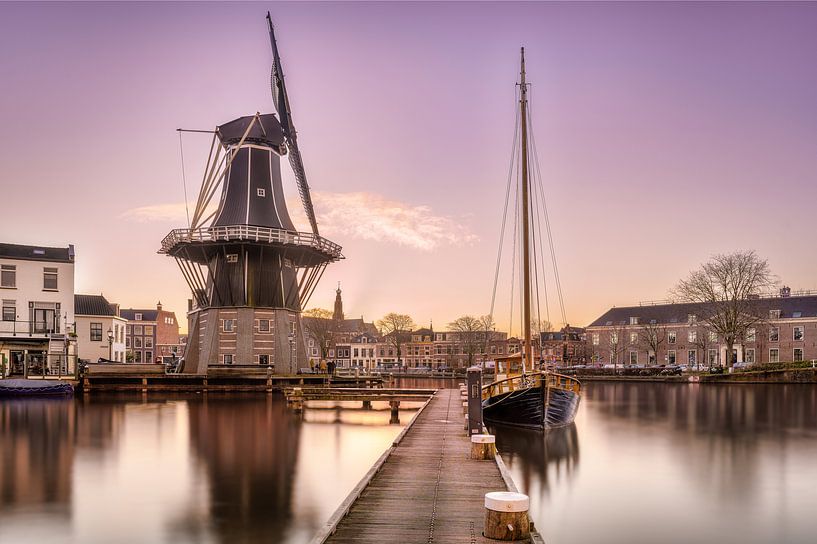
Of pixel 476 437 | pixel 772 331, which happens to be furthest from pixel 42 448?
pixel 772 331

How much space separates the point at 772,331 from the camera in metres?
77.2

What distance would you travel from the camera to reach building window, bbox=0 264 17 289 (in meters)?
48.5

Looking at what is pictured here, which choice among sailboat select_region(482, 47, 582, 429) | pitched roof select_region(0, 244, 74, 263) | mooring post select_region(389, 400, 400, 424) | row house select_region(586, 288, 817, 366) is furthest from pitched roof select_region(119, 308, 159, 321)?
sailboat select_region(482, 47, 582, 429)

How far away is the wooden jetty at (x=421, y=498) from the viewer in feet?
30.6

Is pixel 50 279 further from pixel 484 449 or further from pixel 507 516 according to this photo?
pixel 507 516

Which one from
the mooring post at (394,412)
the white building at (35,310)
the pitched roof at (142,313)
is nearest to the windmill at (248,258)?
the white building at (35,310)

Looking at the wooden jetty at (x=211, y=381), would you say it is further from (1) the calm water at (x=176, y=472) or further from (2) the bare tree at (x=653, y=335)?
(2) the bare tree at (x=653, y=335)

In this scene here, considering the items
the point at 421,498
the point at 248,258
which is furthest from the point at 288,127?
the point at 421,498

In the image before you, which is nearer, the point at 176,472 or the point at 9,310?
the point at 176,472

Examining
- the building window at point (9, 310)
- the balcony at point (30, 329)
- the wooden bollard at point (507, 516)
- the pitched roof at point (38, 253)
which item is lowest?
the wooden bollard at point (507, 516)

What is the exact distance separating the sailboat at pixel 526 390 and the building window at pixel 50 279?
1409 inches

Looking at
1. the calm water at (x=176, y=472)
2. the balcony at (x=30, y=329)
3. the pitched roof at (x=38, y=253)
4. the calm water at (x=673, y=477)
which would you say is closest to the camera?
the calm water at (x=176, y=472)

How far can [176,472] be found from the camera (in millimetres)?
18719

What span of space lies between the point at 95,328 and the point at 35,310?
17722 millimetres
